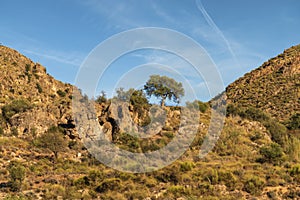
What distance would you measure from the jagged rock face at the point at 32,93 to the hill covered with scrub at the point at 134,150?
0.46ft

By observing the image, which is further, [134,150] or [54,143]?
[54,143]

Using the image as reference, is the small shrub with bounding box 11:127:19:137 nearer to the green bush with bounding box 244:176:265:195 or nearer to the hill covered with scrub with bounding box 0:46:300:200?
the hill covered with scrub with bounding box 0:46:300:200

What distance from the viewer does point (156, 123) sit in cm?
3328

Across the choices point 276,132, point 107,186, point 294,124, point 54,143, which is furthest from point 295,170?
point 54,143

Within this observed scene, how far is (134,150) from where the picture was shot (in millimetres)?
27922

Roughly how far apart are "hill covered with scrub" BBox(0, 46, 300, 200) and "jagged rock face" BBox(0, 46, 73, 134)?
14cm

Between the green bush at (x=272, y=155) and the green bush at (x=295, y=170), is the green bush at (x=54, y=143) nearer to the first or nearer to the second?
the green bush at (x=272, y=155)

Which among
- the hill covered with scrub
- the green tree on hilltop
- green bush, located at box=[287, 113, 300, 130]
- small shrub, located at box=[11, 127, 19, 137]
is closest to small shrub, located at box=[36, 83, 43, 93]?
the hill covered with scrub

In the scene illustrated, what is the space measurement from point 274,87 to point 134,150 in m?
44.1

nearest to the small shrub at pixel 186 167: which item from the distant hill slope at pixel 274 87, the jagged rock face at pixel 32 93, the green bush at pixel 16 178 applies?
the green bush at pixel 16 178

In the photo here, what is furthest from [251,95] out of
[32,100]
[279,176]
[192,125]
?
[279,176]

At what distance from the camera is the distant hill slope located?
54.2 metres

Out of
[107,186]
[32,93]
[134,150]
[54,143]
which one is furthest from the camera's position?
[32,93]

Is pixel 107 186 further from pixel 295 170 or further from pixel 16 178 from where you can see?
pixel 295 170
